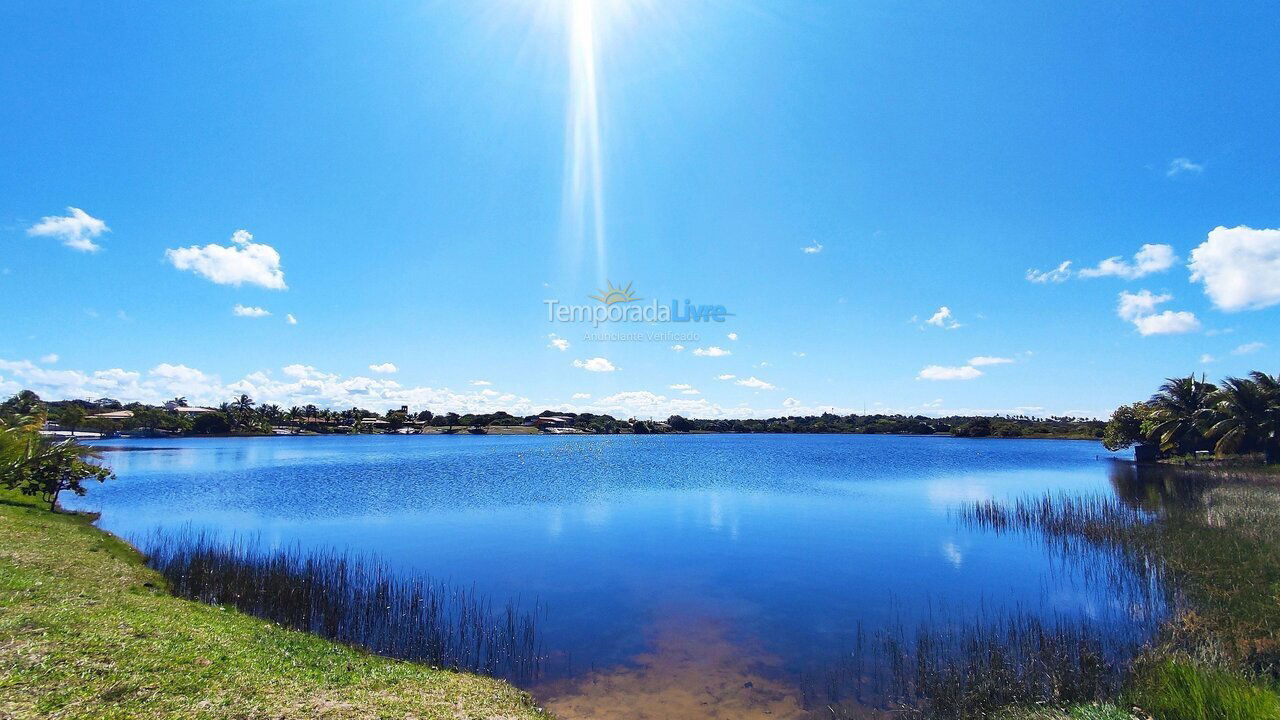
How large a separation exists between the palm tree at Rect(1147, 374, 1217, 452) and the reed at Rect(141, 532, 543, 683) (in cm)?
7131

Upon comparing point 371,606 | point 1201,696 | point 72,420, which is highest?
point 72,420

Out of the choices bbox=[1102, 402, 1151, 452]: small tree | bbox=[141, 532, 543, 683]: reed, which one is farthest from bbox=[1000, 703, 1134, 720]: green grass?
bbox=[1102, 402, 1151, 452]: small tree

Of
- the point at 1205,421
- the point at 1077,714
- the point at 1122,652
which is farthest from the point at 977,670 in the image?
the point at 1205,421

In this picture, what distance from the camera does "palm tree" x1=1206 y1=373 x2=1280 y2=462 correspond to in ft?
147

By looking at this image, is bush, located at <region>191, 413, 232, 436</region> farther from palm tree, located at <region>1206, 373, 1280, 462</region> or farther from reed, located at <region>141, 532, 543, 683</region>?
palm tree, located at <region>1206, 373, 1280, 462</region>

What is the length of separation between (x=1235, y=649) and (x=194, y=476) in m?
69.5

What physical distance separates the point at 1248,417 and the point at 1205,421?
5725mm

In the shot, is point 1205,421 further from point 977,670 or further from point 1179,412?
point 977,670

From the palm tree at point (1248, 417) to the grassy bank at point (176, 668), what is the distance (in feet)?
213

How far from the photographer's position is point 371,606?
15.8m

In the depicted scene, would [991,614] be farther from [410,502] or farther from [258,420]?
[258,420]

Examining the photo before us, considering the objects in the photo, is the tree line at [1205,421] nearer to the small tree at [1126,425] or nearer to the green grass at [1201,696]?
the small tree at [1126,425]

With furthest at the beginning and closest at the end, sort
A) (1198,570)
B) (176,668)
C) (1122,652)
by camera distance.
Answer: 1. (1198,570)
2. (1122,652)
3. (176,668)

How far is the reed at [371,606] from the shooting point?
13.1 metres
